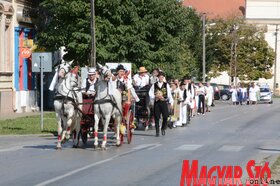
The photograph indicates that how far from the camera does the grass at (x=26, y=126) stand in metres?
28.1

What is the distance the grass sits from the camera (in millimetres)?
28145

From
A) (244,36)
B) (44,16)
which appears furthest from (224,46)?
(44,16)

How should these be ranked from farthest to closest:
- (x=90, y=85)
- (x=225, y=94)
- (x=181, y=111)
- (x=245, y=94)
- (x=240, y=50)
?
(x=240, y=50), (x=225, y=94), (x=245, y=94), (x=181, y=111), (x=90, y=85)

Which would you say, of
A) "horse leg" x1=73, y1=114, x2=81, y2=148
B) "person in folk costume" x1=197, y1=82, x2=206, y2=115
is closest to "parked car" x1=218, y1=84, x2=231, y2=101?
"person in folk costume" x1=197, y1=82, x2=206, y2=115

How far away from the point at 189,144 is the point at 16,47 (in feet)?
69.9

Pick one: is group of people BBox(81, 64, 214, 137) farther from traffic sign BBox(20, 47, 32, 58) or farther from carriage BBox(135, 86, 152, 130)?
traffic sign BBox(20, 47, 32, 58)

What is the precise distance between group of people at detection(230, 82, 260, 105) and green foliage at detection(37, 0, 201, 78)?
53.5 feet

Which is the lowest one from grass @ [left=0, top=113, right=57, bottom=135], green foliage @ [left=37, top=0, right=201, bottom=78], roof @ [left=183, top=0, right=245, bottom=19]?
grass @ [left=0, top=113, right=57, bottom=135]

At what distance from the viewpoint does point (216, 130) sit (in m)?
29.9

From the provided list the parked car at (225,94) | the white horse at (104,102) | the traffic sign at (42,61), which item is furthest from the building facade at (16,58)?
the parked car at (225,94)

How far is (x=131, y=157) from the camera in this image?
1894 cm

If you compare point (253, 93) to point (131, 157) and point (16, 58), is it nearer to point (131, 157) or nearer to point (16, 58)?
point (16, 58)

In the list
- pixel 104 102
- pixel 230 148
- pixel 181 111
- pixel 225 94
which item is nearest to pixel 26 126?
pixel 181 111

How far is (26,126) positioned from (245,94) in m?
37.2
